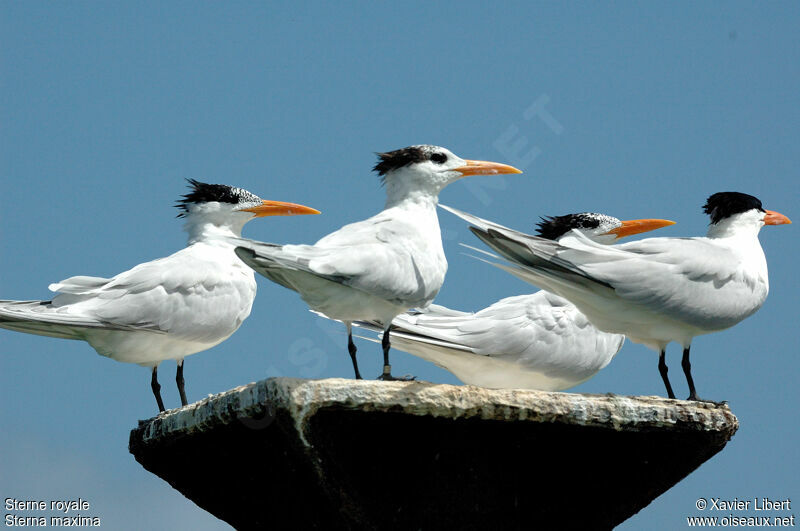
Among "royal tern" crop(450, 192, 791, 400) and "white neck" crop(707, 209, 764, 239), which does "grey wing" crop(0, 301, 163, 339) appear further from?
"white neck" crop(707, 209, 764, 239)

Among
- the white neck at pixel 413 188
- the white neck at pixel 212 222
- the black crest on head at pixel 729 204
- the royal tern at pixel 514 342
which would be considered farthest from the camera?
the white neck at pixel 212 222

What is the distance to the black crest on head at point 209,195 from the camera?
28.1 feet

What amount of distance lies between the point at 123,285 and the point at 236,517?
7.99ft

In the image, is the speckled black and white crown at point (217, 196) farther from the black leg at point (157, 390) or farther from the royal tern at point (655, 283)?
the royal tern at point (655, 283)

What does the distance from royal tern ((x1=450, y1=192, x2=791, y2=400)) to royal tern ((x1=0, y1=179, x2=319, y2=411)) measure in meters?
2.23

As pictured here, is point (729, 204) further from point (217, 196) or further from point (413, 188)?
point (217, 196)

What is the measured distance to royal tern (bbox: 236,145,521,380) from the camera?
5.78 meters

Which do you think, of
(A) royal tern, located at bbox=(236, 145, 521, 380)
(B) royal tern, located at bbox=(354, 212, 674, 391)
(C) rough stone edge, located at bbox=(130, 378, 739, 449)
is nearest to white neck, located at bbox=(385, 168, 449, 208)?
(A) royal tern, located at bbox=(236, 145, 521, 380)

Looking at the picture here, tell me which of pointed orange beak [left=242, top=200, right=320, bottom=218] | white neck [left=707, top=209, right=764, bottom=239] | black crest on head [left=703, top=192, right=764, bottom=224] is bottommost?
white neck [left=707, top=209, right=764, bottom=239]

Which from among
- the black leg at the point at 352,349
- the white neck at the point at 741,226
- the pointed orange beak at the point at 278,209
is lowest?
the black leg at the point at 352,349

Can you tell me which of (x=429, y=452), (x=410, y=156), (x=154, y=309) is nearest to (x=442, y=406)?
(x=429, y=452)

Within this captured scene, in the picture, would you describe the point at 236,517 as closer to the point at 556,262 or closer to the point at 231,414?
the point at 231,414

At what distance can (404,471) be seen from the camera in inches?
197

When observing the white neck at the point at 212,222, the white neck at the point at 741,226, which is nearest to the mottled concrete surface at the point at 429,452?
the white neck at the point at 741,226
